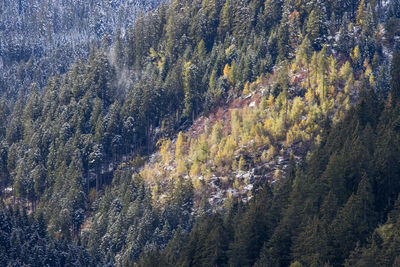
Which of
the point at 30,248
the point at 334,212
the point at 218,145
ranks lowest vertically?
the point at 30,248

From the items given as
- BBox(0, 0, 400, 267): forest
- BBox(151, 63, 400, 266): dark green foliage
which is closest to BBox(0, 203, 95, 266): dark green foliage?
BBox(0, 0, 400, 267): forest

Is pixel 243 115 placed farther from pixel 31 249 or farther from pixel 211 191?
pixel 31 249

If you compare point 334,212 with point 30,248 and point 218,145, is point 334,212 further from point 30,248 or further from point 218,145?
point 30,248

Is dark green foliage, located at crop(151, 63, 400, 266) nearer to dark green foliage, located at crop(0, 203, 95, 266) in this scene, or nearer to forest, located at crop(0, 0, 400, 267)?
forest, located at crop(0, 0, 400, 267)

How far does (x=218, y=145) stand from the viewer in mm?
135750

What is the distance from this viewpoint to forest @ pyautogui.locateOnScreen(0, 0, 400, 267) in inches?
3386

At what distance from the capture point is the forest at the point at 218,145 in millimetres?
86000

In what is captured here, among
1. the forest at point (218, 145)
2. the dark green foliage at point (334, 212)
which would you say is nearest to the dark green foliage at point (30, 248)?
the forest at point (218, 145)

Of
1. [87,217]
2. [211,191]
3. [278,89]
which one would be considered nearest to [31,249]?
[87,217]

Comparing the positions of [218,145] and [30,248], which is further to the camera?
[218,145]

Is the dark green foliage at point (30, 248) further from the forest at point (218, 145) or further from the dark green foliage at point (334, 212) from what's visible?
the dark green foliage at point (334, 212)

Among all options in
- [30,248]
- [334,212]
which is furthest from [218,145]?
[334,212]

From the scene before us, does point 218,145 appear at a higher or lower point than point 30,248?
higher

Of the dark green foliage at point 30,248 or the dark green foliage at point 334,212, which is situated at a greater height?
the dark green foliage at point 334,212
